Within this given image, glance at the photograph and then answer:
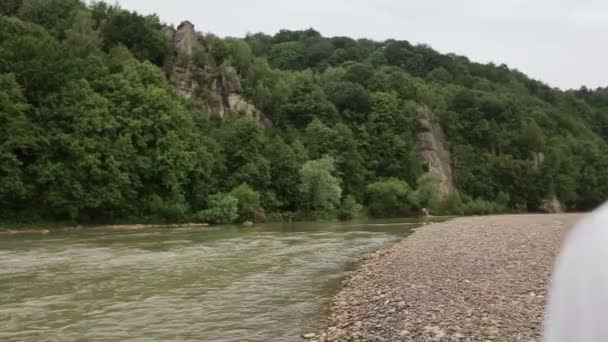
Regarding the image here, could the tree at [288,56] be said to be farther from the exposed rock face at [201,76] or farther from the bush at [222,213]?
the bush at [222,213]

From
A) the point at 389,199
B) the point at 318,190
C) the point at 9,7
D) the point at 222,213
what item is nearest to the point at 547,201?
the point at 389,199

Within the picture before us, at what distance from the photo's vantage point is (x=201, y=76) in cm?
9538

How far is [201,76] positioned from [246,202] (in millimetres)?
34784

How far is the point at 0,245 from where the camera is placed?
36.7 m

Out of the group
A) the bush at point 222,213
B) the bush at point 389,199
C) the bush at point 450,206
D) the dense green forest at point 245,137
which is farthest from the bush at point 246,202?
the bush at point 450,206

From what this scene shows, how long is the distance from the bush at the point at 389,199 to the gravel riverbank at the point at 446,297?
6732 cm

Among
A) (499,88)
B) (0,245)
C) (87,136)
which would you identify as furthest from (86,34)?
(499,88)

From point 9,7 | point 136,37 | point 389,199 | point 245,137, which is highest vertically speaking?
point 9,7

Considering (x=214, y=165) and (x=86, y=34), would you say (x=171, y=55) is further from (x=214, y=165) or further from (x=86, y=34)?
(x=214, y=165)

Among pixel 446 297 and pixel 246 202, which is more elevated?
pixel 246 202

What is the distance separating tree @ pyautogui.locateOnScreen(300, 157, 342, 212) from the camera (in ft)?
267

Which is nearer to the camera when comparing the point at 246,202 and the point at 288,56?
the point at 246,202

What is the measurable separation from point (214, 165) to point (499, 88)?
120 meters

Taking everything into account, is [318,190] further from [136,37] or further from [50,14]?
[50,14]
